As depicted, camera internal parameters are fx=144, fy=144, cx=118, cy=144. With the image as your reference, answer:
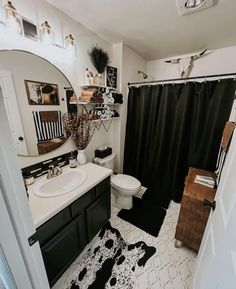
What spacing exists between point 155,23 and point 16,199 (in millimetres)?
1954

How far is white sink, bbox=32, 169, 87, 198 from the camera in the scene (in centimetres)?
122

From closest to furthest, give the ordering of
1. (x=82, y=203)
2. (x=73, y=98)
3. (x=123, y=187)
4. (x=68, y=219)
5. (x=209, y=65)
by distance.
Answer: (x=68, y=219)
(x=82, y=203)
(x=73, y=98)
(x=123, y=187)
(x=209, y=65)

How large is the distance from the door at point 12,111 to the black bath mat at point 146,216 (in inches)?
59.1

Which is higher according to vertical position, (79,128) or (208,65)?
(208,65)

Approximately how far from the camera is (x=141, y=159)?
8.23 ft

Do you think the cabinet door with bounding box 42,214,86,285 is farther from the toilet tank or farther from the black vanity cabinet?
the toilet tank

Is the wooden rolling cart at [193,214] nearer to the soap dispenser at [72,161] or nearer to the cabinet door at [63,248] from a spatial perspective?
the cabinet door at [63,248]

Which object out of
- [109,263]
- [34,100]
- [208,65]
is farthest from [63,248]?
[208,65]

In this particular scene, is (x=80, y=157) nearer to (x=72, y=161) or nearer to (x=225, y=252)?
(x=72, y=161)

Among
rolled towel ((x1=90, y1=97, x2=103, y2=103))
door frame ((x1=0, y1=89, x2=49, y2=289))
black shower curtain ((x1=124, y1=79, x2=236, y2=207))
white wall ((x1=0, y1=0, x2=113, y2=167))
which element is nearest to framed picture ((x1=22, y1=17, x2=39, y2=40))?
white wall ((x1=0, y1=0, x2=113, y2=167))

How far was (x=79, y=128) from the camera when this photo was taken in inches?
67.4

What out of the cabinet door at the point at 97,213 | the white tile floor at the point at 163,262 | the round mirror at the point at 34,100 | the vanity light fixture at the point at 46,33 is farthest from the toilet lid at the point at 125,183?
the vanity light fixture at the point at 46,33

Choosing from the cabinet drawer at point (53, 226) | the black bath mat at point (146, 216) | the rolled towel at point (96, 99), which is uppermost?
the rolled towel at point (96, 99)

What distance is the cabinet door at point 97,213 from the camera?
4.68ft
